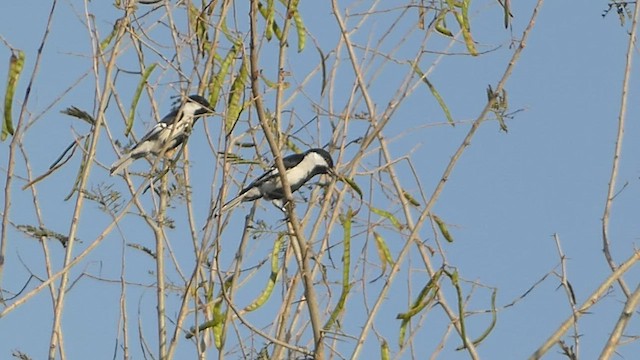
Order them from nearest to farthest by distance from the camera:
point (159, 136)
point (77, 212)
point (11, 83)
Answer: point (11, 83), point (77, 212), point (159, 136)

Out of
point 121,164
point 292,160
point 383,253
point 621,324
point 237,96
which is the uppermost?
point 292,160

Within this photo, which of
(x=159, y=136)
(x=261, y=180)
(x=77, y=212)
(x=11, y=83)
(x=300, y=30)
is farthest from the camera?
(x=159, y=136)

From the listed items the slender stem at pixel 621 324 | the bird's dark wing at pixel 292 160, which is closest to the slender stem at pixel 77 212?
the bird's dark wing at pixel 292 160

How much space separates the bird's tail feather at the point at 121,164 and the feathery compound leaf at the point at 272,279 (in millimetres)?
949

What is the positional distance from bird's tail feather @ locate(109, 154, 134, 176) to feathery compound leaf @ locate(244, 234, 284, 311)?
3.11ft

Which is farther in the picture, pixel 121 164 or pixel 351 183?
pixel 121 164

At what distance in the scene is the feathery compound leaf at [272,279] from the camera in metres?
4.02

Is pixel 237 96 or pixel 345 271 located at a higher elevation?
pixel 237 96

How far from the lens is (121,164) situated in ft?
16.1

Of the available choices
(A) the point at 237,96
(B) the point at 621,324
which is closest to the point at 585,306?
(B) the point at 621,324

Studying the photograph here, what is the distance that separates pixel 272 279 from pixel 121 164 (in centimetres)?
112

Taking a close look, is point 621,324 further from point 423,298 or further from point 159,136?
point 159,136

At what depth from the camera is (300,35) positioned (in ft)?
14.2

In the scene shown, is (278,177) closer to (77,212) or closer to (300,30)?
(300,30)
